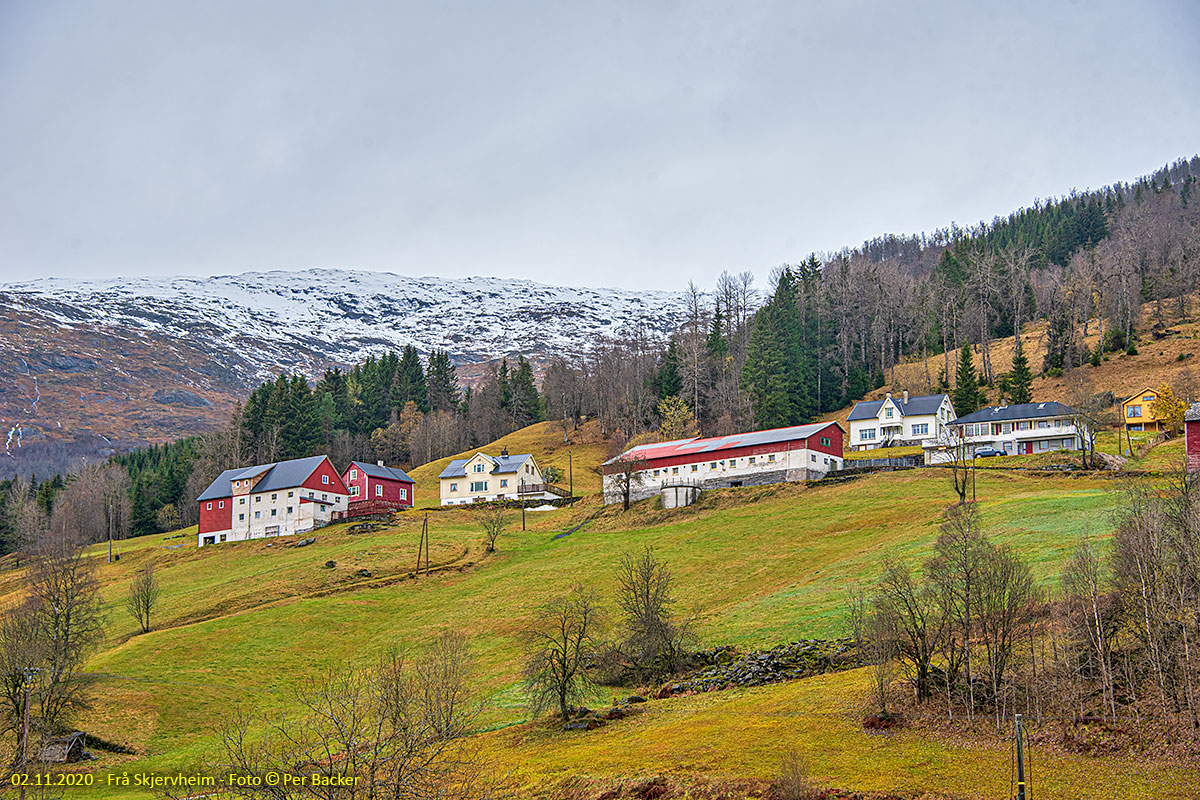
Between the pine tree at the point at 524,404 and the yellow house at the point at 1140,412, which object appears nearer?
the yellow house at the point at 1140,412

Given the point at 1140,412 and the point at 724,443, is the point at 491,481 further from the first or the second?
the point at 1140,412

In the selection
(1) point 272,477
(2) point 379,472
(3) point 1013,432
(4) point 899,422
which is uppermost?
(4) point 899,422

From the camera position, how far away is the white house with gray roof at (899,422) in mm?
105062

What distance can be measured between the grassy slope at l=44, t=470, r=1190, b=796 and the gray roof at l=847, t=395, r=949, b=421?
2875cm

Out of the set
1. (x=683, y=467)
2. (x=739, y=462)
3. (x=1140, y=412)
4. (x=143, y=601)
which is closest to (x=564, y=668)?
(x=143, y=601)

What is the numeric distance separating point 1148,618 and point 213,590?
63169 mm

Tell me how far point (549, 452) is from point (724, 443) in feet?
130

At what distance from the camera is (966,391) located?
111m

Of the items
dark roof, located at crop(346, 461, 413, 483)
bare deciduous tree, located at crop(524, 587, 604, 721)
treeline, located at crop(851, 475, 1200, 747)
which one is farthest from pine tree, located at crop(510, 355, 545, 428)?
treeline, located at crop(851, 475, 1200, 747)

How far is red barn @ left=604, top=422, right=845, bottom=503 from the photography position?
87.0 meters

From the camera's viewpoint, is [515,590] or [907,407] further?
[907,407]

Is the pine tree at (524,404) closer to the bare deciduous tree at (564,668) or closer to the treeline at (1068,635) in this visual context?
the bare deciduous tree at (564,668)

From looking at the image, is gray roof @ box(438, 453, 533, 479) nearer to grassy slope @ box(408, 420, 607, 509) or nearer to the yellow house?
grassy slope @ box(408, 420, 607, 509)

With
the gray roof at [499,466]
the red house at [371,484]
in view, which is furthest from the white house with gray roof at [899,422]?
the red house at [371,484]
